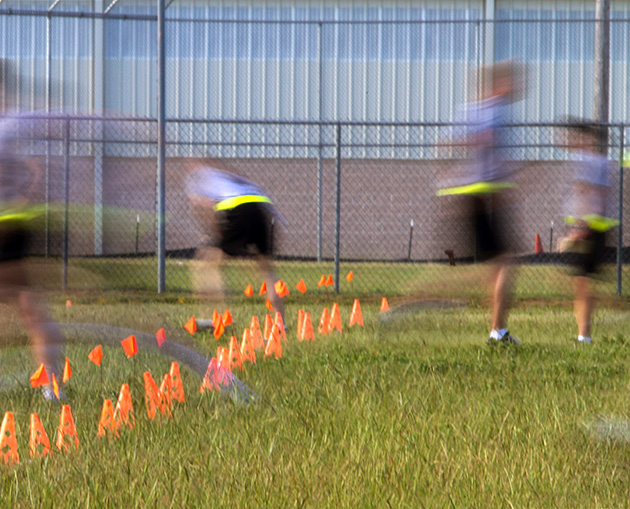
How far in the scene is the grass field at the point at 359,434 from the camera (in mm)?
2588

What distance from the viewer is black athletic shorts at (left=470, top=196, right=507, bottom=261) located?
5.80 meters

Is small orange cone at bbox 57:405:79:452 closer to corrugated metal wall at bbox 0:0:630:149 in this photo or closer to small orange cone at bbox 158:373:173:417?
small orange cone at bbox 158:373:173:417

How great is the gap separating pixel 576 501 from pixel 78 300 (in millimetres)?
7399

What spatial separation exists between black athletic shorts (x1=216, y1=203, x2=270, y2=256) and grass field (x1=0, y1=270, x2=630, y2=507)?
4.59 ft

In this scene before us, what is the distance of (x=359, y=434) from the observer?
3.23 metres

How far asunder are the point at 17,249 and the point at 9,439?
1731 mm

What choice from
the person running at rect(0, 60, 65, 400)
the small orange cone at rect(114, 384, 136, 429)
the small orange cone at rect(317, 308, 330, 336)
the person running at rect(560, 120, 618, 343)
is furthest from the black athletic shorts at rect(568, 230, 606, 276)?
the small orange cone at rect(114, 384, 136, 429)

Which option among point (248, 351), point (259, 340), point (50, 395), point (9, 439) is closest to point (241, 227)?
point (259, 340)

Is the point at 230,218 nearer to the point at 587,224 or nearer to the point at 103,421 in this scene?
the point at 587,224

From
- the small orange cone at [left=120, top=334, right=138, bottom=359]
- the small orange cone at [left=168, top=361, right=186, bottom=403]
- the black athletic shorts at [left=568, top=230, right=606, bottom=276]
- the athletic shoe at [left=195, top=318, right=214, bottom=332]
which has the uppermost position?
the black athletic shorts at [left=568, top=230, right=606, bottom=276]

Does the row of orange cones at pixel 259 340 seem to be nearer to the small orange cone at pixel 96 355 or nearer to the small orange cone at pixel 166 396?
the small orange cone at pixel 166 396

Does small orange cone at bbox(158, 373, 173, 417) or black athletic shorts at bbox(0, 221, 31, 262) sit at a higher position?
black athletic shorts at bbox(0, 221, 31, 262)

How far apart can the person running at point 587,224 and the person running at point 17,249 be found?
3.62 meters

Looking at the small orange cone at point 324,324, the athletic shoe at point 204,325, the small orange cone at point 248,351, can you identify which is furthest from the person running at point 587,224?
the athletic shoe at point 204,325
